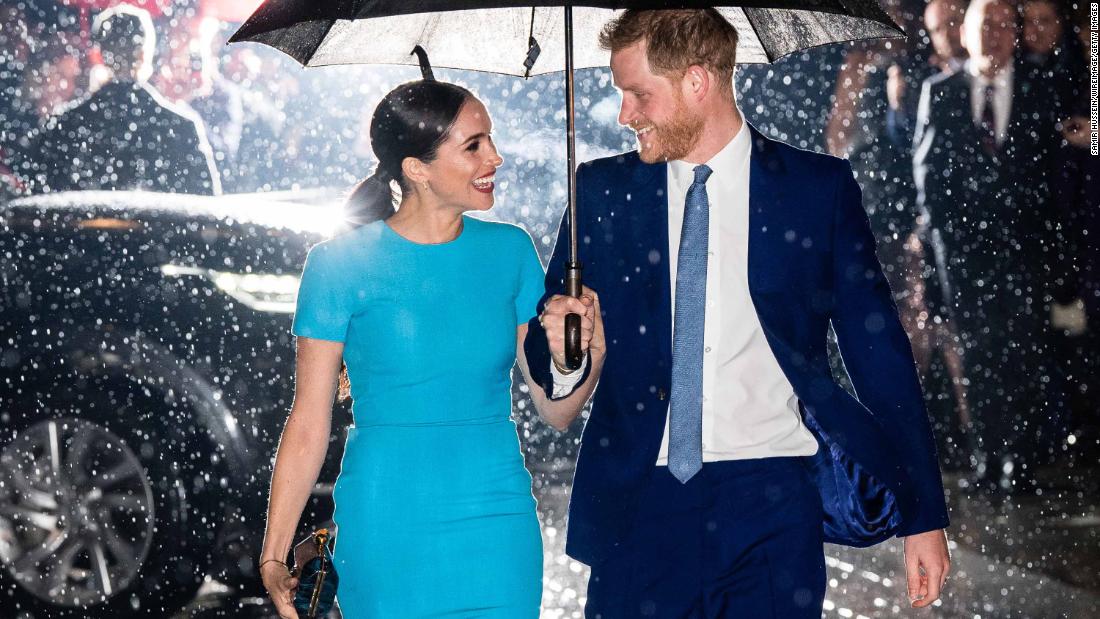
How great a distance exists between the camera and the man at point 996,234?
9.92 metres

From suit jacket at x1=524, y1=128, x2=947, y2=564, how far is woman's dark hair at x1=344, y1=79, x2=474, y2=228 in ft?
1.47

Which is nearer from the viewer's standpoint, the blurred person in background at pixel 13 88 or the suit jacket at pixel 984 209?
the suit jacket at pixel 984 209

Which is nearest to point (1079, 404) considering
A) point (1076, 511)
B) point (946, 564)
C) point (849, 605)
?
point (1076, 511)

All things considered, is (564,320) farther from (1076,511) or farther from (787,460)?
(1076,511)

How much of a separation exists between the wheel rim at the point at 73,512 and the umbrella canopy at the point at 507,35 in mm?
2589

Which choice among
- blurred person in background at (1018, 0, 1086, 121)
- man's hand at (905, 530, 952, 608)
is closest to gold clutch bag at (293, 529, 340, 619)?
man's hand at (905, 530, 952, 608)

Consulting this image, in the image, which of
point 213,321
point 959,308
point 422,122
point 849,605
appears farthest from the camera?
point 959,308

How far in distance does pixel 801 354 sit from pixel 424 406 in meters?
0.87

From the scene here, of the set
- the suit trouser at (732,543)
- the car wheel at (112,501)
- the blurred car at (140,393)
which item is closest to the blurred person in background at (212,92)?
the blurred car at (140,393)

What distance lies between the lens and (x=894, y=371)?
10.1 feet

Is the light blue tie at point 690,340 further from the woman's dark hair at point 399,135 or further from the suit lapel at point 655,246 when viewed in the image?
the woman's dark hair at point 399,135

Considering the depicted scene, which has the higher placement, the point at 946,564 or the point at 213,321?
the point at 213,321

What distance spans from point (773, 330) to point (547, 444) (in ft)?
26.8

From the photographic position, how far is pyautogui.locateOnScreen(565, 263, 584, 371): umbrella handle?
2998 millimetres
